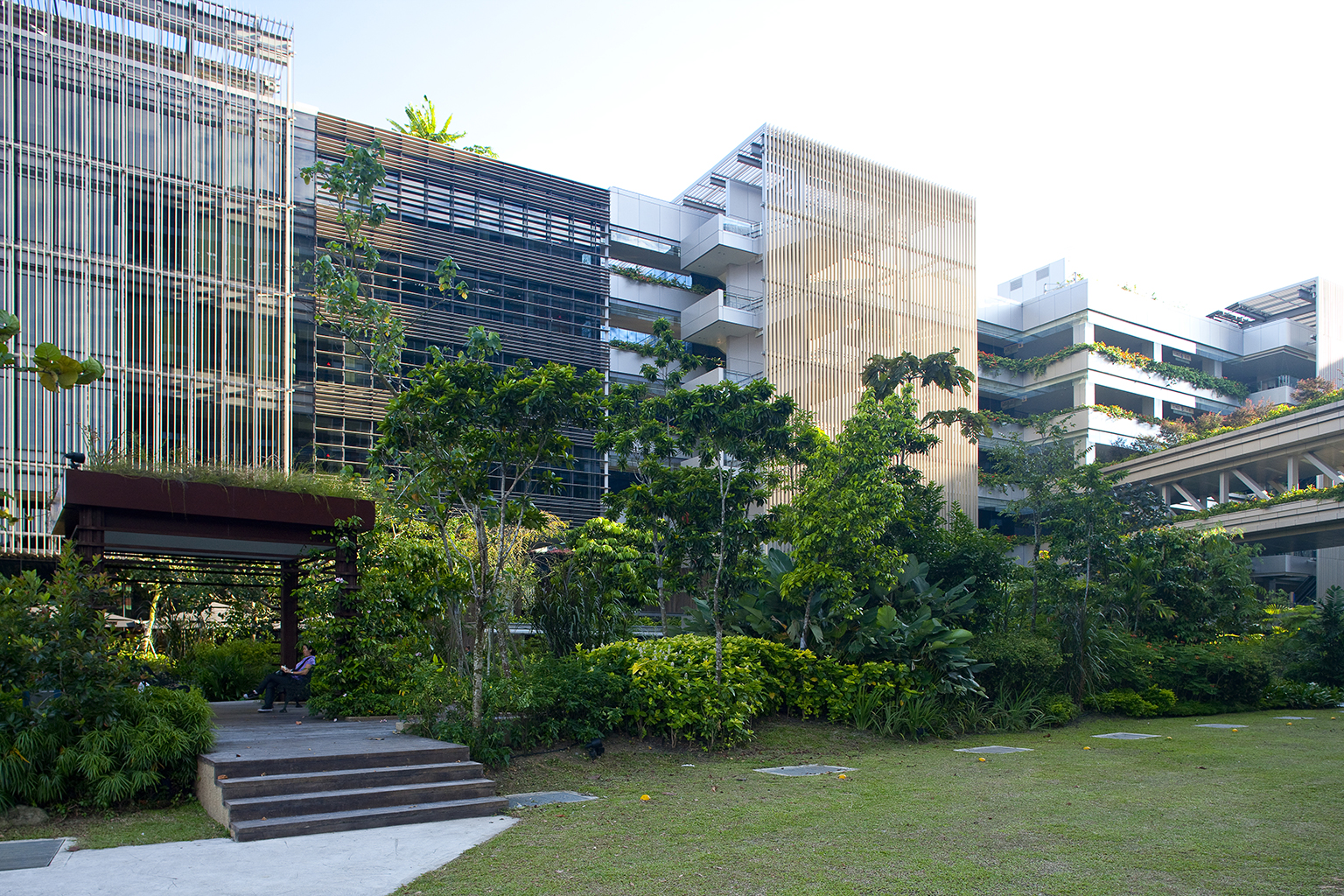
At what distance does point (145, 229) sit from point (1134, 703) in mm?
25563

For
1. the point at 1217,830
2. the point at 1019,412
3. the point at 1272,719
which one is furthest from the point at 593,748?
the point at 1019,412

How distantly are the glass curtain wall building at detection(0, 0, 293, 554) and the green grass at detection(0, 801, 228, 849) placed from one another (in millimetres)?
17182

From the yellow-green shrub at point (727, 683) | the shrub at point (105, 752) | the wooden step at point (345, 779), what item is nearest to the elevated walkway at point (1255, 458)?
the yellow-green shrub at point (727, 683)

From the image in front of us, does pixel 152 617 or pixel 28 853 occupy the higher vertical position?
pixel 28 853

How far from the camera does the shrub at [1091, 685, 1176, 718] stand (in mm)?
15289

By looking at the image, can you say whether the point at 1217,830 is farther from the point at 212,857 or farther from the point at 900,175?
the point at 900,175

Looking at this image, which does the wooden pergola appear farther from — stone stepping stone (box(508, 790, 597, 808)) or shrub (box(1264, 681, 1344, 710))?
shrub (box(1264, 681, 1344, 710))

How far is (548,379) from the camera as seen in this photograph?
963 centimetres

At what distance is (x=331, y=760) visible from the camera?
805 cm

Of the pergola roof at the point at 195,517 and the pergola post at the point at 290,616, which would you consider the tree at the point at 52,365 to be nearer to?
the pergola roof at the point at 195,517

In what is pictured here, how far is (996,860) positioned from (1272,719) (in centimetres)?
1230

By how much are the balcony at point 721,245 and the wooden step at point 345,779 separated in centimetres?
2756

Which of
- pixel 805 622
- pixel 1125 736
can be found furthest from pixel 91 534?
pixel 1125 736

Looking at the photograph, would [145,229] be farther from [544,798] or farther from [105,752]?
[544,798]
